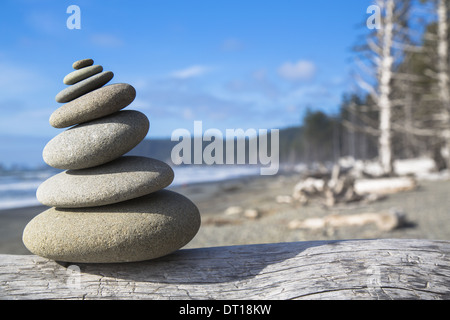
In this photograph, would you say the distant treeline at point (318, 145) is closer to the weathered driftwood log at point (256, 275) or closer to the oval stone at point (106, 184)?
the weathered driftwood log at point (256, 275)

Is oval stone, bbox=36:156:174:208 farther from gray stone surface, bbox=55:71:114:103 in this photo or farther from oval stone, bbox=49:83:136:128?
gray stone surface, bbox=55:71:114:103

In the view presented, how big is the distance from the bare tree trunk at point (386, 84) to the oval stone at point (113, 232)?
16.5m

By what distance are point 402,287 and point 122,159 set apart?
111 inches

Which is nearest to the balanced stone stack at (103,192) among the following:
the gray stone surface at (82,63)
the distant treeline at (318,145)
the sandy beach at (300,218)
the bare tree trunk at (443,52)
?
the gray stone surface at (82,63)

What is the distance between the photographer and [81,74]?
3508 millimetres

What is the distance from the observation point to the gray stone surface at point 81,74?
138 inches

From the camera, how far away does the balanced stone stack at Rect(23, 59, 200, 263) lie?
2938 millimetres

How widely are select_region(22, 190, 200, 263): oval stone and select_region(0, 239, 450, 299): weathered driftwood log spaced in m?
0.17

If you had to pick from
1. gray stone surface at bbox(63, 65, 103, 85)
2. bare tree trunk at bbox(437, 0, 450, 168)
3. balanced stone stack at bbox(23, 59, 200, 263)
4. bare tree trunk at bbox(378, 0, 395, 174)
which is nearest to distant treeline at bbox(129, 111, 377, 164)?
bare tree trunk at bbox(378, 0, 395, 174)

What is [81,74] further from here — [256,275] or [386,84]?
[386,84]

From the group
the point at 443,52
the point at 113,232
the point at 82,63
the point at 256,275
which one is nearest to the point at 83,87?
the point at 82,63

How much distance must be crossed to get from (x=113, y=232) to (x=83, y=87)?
1.55m

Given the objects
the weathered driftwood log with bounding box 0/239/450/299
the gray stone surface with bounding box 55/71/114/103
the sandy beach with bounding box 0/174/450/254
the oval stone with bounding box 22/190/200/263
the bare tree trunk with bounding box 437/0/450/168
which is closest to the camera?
the weathered driftwood log with bounding box 0/239/450/299
